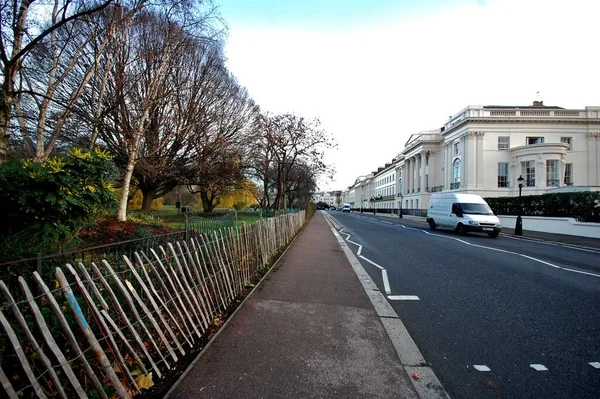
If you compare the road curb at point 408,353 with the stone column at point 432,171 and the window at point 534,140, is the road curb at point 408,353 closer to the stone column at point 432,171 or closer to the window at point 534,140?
the window at point 534,140

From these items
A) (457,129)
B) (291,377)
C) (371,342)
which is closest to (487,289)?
(371,342)

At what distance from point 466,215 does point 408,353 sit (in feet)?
56.2

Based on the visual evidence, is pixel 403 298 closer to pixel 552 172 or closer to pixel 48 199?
pixel 48 199

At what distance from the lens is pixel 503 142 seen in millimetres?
45312

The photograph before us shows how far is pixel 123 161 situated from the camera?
16.0 metres

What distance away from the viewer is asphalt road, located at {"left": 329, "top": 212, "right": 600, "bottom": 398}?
301 centimetres

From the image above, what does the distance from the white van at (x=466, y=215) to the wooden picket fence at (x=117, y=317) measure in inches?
625

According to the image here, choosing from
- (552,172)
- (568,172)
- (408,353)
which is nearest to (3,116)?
(408,353)

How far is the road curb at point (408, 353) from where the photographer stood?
280 centimetres

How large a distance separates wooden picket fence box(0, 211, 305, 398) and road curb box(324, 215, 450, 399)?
2.35 m

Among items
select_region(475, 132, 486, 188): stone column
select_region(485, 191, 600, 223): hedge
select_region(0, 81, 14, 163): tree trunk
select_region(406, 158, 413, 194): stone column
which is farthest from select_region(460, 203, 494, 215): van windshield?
select_region(406, 158, 413, 194): stone column

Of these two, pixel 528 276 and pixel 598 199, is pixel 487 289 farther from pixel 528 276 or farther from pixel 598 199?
pixel 598 199

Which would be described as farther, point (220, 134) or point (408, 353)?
point (220, 134)

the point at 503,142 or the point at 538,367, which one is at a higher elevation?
the point at 503,142
